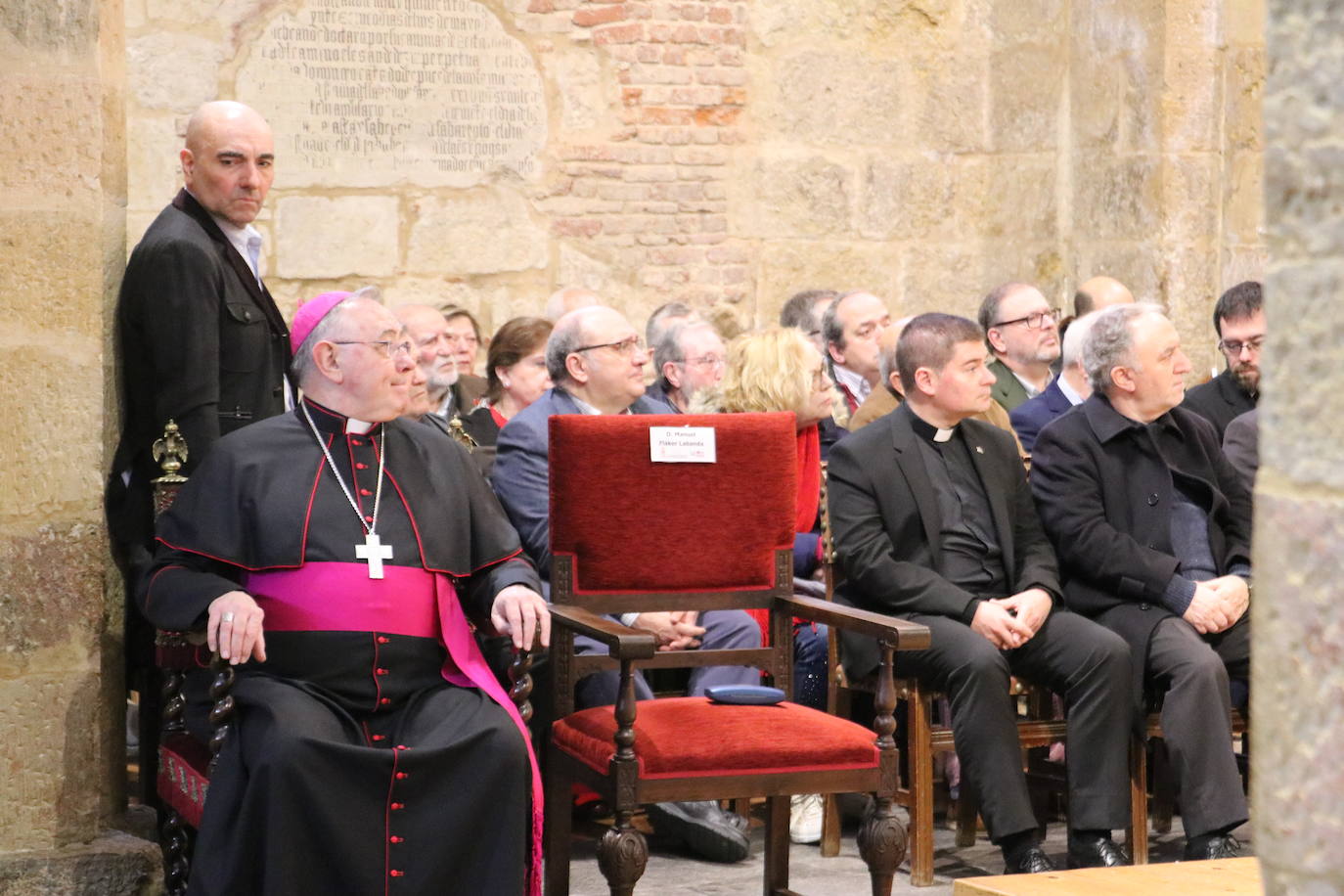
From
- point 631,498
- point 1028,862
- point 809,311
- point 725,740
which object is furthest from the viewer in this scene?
point 809,311

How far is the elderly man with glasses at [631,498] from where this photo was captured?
484cm

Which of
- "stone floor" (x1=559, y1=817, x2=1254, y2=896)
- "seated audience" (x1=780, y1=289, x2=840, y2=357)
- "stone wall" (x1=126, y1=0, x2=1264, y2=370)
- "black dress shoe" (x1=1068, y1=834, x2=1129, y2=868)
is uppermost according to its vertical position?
"stone wall" (x1=126, y1=0, x2=1264, y2=370)

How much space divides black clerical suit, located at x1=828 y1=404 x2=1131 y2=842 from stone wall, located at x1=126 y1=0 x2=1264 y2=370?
13.1 feet

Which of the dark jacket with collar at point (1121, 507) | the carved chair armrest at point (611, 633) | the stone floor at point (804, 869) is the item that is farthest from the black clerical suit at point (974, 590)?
the carved chair armrest at point (611, 633)

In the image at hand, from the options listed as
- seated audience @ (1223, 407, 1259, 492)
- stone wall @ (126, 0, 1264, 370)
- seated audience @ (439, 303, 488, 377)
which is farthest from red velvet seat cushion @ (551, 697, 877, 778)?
stone wall @ (126, 0, 1264, 370)

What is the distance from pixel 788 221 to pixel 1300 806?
803 cm

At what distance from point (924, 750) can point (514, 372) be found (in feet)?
7.50

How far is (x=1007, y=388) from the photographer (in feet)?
22.3

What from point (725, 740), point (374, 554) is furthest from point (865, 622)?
point (374, 554)

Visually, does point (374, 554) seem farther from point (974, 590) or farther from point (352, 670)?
point (974, 590)

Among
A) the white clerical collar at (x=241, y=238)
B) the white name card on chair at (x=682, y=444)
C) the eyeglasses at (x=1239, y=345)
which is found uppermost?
the white clerical collar at (x=241, y=238)

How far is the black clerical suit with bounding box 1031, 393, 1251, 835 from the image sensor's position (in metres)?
4.76

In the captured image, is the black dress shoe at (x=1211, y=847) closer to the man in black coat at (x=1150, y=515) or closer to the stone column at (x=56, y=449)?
the man in black coat at (x=1150, y=515)

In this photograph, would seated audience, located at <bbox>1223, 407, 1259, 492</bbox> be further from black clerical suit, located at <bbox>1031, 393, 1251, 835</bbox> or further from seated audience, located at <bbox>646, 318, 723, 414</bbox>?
seated audience, located at <bbox>646, 318, 723, 414</bbox>
